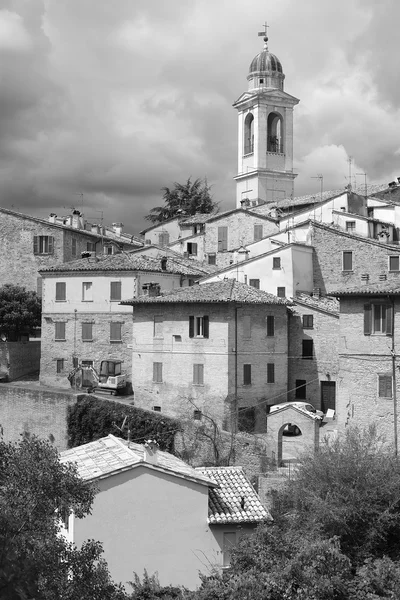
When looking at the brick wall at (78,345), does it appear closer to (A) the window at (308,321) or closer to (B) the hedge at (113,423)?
(B) the hedge at (113,423)

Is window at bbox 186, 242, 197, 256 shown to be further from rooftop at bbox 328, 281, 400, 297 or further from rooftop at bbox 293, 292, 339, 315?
rooftop at bbox 328, 281, 400, 297

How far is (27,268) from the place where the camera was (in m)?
54.9

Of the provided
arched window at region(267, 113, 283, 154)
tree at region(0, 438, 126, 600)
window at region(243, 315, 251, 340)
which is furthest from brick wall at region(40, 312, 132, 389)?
arched window at region(267, 113, 283, 154)

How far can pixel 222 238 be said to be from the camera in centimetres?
5784

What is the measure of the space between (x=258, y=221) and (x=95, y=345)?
16080 mm

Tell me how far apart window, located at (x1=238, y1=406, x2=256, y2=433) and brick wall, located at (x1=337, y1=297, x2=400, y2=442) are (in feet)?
20.1

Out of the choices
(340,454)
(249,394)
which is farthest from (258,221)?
(340,454)

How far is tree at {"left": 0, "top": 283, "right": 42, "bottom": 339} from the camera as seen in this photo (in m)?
51.0

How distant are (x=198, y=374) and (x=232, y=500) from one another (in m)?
15.9

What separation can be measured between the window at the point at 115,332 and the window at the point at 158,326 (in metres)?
4.57

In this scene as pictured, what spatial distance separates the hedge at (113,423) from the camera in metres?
38.4

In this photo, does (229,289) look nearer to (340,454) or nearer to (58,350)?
(58,350)

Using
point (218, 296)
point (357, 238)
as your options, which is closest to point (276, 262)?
point (357, 238)

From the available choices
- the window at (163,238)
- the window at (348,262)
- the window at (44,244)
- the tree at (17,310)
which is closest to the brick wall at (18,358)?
the tree at (17,310)
